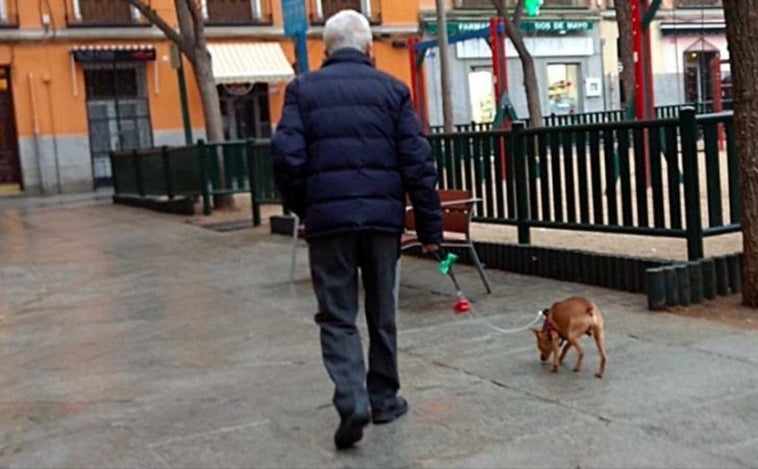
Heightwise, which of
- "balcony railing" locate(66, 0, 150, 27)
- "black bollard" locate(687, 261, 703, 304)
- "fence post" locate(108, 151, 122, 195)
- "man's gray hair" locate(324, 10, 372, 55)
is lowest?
"black bollard" locate(687, 261, 703, 304)

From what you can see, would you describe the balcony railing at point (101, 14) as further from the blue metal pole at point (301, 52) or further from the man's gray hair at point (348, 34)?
the man's gray hair at point (348, 34)

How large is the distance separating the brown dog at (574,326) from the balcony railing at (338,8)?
1055 inches

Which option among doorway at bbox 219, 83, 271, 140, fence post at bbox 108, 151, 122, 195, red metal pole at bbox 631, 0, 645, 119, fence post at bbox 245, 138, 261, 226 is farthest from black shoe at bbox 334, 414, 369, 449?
doorway at bbox 219, 83, 271, 140

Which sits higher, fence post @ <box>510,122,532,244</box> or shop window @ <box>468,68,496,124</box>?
shop window @ <box>468,68,496,124</box>

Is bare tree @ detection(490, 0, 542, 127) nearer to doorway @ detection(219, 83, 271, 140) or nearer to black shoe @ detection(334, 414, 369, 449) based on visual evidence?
doorway @ detection(219, 83, 271, 140)

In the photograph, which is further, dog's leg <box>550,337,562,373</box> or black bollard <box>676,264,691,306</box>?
black bollard <box>676,264,691,306</box>

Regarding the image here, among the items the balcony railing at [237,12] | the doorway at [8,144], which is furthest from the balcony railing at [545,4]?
the doorway at [8,144]

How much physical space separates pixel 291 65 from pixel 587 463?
27.2 metres

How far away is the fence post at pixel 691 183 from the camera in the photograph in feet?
24.0

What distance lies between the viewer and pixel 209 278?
10227mm

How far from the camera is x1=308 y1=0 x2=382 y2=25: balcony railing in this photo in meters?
31.6

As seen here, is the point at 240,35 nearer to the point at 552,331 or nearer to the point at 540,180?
the point at 540,180

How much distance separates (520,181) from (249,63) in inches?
863

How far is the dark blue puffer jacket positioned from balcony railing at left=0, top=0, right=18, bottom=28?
25.7 m
